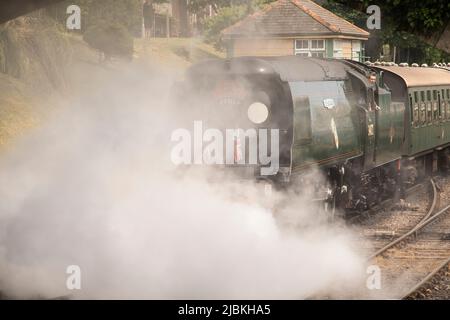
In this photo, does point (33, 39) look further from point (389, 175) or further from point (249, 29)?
point (389, 175)

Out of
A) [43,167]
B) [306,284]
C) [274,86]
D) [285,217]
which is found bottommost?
[306,284]

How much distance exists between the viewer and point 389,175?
16.2m

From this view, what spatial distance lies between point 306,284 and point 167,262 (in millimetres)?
1695

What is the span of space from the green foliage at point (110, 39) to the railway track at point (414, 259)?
462 inches

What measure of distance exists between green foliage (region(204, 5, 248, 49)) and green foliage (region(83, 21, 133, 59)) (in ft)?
9.70

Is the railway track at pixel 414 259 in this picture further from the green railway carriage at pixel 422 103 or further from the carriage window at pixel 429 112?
the carriage window at pixel 429 112

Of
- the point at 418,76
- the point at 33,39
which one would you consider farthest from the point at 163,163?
the point at 33,39

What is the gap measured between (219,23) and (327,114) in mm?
8985

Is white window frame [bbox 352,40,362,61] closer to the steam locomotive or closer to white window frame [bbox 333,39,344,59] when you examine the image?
white window frame [bbox 333,39,344,59]

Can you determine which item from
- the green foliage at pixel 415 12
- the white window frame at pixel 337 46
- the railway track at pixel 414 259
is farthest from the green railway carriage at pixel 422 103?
the white window frame at pixel 337 46

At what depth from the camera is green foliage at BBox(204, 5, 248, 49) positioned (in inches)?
680

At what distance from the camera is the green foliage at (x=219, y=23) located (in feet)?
56.7

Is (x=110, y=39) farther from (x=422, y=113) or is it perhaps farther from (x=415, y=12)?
(x=415, y=12)

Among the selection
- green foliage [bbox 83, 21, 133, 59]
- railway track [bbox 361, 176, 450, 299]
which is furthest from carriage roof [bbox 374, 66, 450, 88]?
green foliage [bbox 83, 21, 133, 59]
